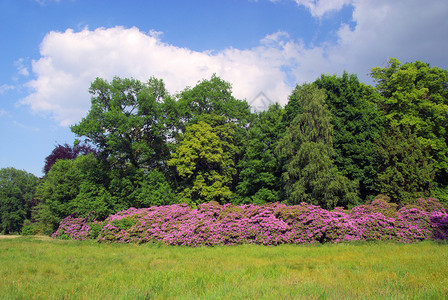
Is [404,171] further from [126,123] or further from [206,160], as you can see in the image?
[126,123]

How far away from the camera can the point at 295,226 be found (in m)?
16.8

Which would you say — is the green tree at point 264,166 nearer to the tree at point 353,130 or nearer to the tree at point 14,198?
the tree at point 353,130

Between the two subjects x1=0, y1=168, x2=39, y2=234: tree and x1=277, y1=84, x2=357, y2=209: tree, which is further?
x1=0, y1=168, x2=39, y2=234: tree

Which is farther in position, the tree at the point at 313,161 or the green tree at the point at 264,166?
the green tree at the point at 264,166

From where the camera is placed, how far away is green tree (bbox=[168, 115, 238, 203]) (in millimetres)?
30531

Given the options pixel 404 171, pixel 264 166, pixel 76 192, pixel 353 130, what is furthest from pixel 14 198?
pixel 404 171

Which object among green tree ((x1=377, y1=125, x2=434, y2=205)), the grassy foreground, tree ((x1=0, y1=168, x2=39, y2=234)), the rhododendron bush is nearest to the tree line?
green tree ((x1=377, y1=125, x2=434, y2=205))

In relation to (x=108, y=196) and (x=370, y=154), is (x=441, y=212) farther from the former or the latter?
(x=108, y=196)

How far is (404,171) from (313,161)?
7.51 m

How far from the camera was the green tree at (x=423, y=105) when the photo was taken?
27703mm

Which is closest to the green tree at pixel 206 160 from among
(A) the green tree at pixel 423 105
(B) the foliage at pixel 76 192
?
(B) the foliage at pixel 76 192

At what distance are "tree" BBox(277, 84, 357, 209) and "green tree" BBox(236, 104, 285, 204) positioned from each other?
4.14 meters

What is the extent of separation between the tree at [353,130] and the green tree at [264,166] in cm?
544

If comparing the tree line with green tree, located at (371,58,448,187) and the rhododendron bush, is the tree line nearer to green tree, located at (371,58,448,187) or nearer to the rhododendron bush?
green tree, located at (371,58,448,187)
